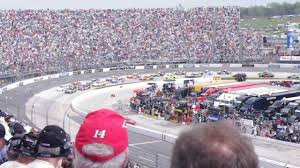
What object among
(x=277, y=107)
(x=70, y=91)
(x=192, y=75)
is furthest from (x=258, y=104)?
(x=192, y=75)

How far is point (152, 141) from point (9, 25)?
40.7 meters

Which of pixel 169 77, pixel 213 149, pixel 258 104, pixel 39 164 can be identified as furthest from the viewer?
pixel 169 77

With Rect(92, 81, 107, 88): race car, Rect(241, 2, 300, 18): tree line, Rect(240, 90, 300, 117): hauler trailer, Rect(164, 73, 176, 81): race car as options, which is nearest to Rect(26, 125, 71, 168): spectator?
Rect(240, 90, 300, 117): hauler trailer

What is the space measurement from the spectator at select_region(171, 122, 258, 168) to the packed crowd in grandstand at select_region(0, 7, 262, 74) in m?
52.1

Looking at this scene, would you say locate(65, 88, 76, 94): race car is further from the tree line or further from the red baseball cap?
the tree line

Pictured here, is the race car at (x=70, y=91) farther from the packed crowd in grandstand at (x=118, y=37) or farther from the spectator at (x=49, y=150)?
the spectator at (x=49, y=150)

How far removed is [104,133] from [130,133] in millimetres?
22674

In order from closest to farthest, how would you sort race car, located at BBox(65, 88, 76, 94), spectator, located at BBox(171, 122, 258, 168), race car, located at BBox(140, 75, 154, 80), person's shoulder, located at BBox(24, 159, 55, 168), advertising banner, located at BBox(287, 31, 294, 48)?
spectator, located at BBox(171, 122, 258, 168), person's shoulder, located at BBox(24, 159, 55, 168), race car, located at BBox(65, 88, 76, 94), race car, located at BBox(140, 75, 154, 80), advertising banner, located at BBox(287, 31, 294, 48)

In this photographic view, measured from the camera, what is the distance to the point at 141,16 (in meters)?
71.2

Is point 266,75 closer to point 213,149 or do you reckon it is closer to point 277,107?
point 277,107

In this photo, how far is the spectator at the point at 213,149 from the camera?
2113mm

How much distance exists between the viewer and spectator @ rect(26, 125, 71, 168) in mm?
3402

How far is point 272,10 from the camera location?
17462cm

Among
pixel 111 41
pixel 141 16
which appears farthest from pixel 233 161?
pixel 141 16
